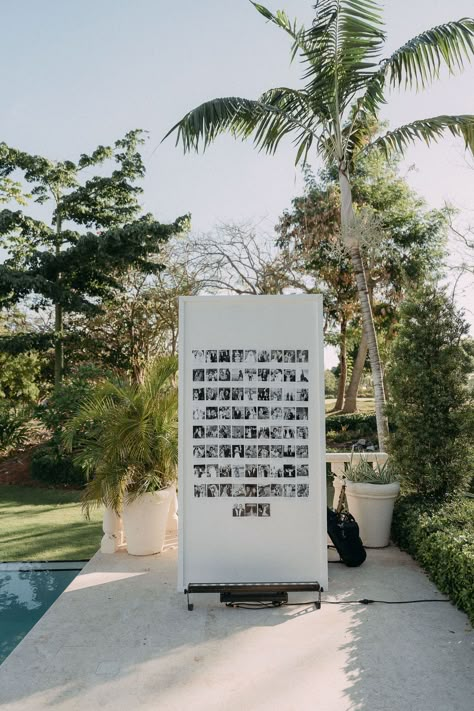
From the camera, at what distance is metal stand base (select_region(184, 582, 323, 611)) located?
13.0 ft

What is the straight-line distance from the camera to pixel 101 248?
12.1 meters

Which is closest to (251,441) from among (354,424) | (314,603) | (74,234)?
(314,603)

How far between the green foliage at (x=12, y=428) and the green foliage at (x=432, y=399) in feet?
26.8

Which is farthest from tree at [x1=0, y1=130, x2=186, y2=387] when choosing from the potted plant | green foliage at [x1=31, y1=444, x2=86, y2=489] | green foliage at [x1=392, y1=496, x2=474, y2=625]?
green foliage at [x1=392, y1=496, x2=474, y2=625]

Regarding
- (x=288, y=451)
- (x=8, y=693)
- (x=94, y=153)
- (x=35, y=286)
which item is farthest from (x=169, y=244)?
(x=8, y=693)

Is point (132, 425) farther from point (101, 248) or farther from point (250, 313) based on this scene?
point (101, 248)

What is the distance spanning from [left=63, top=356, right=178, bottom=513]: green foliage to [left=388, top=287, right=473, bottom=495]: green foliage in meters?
2.27

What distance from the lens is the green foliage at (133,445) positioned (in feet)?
16.5

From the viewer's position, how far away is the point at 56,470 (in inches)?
408

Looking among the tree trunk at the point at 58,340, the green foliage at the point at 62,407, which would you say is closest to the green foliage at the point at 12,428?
the green foliage at the point at 62,407

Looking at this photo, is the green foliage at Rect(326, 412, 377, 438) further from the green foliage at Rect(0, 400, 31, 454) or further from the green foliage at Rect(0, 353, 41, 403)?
the green foliage at Rect(0, 353, 41, 403)

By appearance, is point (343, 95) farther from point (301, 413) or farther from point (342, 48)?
point (301, 413)

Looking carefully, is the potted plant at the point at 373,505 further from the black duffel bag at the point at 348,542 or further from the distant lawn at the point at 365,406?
the distant lawn at the point at 365,406

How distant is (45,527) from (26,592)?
2598 millimetres
